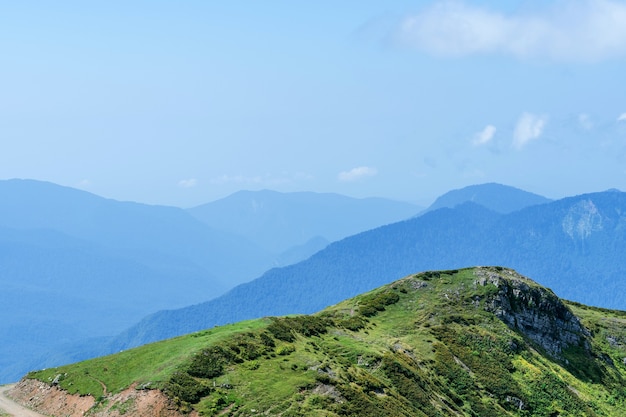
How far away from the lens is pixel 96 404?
5866cm

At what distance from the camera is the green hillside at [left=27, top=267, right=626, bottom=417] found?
58594mm

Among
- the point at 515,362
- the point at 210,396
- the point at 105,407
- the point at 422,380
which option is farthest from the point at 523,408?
the point at 105,407

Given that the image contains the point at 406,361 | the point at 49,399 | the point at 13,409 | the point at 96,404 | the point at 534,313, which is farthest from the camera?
the point at 534,313

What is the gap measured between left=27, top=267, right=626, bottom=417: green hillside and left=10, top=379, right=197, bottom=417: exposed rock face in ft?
2.37

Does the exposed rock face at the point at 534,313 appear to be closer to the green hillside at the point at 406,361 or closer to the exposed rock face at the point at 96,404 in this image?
the green hillside at the point at 406,361

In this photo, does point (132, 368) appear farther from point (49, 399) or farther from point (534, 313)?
point (534, 313)

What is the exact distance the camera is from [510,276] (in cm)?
11300

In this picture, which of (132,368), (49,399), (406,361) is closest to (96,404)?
(132,368)

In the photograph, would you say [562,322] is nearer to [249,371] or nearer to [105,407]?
[249,371]

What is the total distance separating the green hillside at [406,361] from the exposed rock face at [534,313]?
19 cm

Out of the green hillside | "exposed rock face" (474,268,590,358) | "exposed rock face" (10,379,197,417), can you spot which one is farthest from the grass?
"exposed rock face" (474,268,590,358)

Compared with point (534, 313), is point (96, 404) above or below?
below

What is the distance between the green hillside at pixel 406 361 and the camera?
58.6m

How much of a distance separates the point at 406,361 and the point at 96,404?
3464cm
